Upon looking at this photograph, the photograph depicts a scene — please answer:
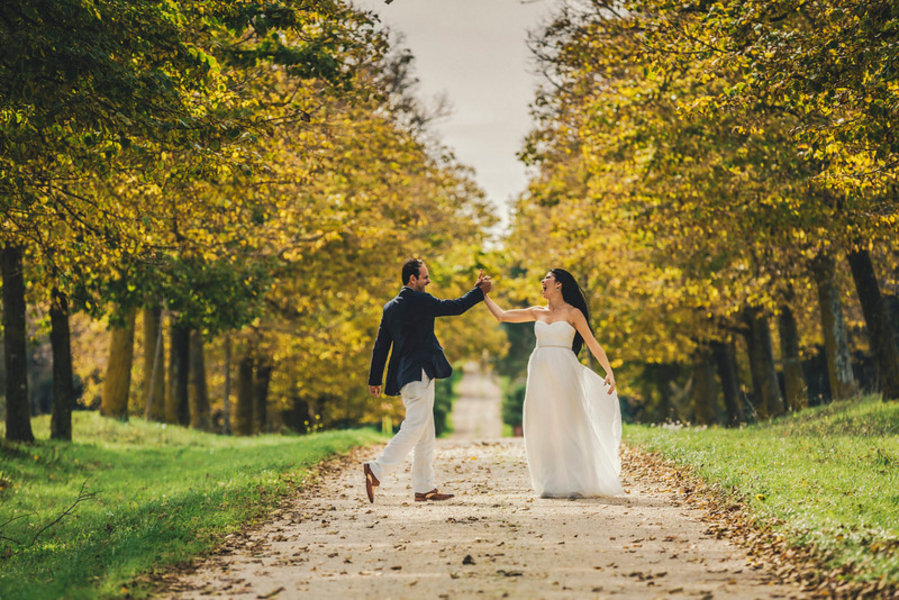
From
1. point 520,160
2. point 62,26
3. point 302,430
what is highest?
point 520,160

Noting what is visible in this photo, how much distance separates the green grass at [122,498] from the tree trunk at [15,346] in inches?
21.5

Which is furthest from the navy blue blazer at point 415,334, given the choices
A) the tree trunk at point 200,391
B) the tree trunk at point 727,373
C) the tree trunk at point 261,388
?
the tree trunk at point 261,388

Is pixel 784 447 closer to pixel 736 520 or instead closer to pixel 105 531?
pixel 736 520

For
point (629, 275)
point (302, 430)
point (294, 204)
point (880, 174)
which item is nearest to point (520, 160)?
point (294, 204)

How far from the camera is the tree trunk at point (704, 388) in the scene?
2998 cm

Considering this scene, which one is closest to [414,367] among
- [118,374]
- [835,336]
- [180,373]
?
[835,336]

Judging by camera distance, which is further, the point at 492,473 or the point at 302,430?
the point at 302,430

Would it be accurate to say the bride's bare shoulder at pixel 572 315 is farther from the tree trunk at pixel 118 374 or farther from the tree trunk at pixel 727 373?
the tree trunk at pixel 727 373

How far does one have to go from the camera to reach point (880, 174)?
10.1 metres

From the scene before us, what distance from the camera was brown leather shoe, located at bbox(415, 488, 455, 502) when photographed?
387 inches

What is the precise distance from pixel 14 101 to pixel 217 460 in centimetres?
950

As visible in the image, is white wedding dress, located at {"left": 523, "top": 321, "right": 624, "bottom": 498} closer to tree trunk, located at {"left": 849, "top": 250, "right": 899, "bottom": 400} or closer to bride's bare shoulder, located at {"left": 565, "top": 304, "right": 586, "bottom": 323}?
bride's bare shoulder, located at {"left": 565, "top": 304, "right": 586, "bottom": 323}

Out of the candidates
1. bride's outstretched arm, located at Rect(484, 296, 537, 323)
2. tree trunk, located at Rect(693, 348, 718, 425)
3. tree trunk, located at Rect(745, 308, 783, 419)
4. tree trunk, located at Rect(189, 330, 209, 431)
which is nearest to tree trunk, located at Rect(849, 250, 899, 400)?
tree trunk, located at Rect(745, 308, 783, 419)

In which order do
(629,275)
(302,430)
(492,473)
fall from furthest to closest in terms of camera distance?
(302,430) < (629,275) < (492,473)
